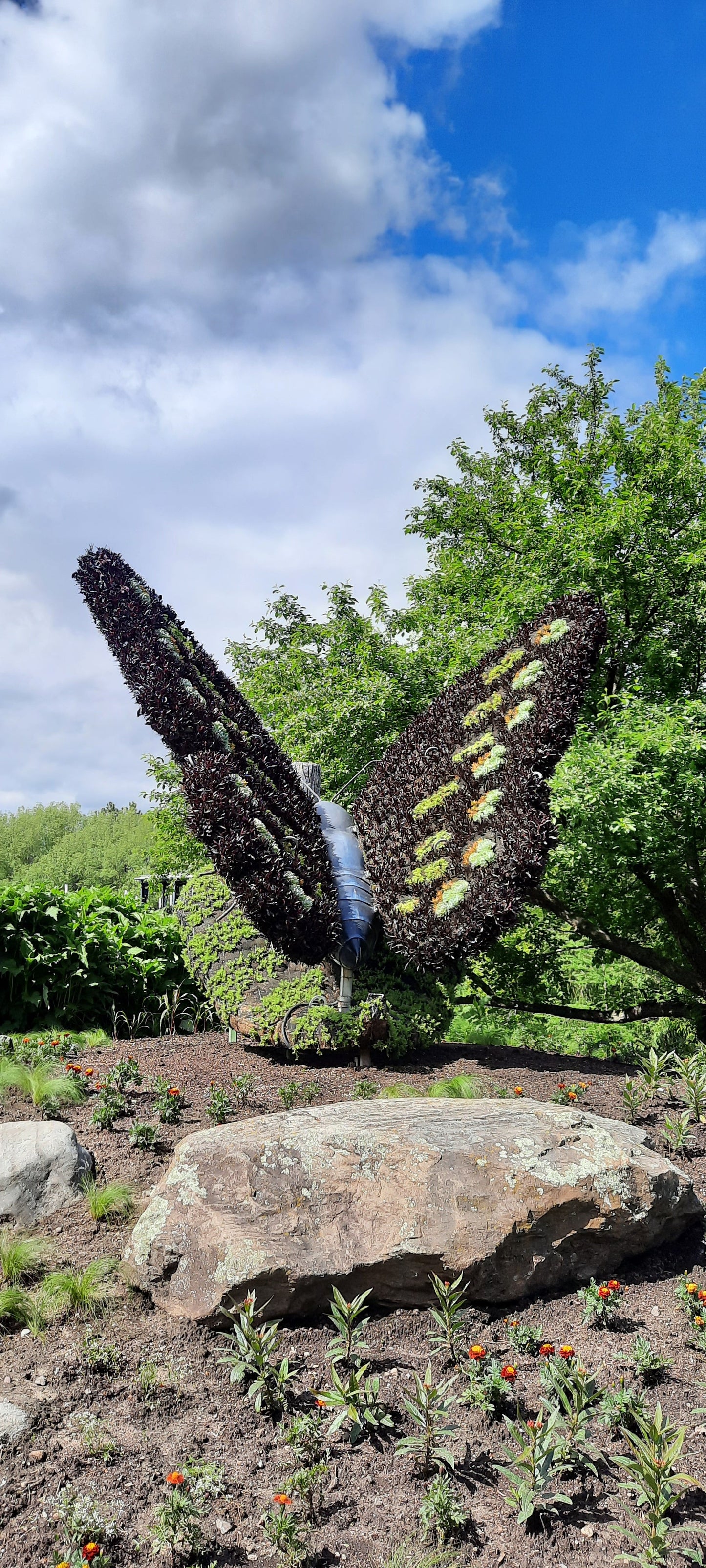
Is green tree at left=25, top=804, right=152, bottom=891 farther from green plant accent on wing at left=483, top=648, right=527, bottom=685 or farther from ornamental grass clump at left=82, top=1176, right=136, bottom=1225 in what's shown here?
ornamental grass clump at left=82, top=1176, right=136, bottom=1225

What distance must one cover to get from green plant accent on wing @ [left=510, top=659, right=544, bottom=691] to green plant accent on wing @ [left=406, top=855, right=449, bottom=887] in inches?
55.3

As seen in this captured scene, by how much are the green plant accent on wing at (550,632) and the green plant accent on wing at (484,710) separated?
0.48 metres

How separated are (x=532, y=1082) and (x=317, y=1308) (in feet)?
9.55

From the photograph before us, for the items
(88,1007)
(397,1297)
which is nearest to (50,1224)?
(397,1297)

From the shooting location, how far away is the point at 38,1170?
13.9 ft

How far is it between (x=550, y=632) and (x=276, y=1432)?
5.30 meters

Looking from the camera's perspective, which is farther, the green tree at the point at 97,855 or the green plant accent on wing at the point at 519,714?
the green tree at the point at 97,855

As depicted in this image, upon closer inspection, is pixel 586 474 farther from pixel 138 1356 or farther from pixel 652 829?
pixel 138 1356

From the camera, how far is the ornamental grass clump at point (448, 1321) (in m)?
3.37

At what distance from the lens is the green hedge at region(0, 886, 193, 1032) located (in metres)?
8.17

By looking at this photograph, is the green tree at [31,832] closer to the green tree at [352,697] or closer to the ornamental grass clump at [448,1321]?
the green tree at [352,697]

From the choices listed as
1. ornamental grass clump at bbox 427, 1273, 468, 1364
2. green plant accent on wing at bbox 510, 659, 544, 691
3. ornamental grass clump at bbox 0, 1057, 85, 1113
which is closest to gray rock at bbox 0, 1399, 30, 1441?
ornamental grass clump at bbox 427, 1273, 468, 1364

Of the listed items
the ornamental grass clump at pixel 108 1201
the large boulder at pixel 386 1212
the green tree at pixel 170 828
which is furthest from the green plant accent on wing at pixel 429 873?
the green tree at pixel 170 828

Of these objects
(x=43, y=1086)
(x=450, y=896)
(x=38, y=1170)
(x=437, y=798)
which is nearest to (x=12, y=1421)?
(x=38, y=1170)
